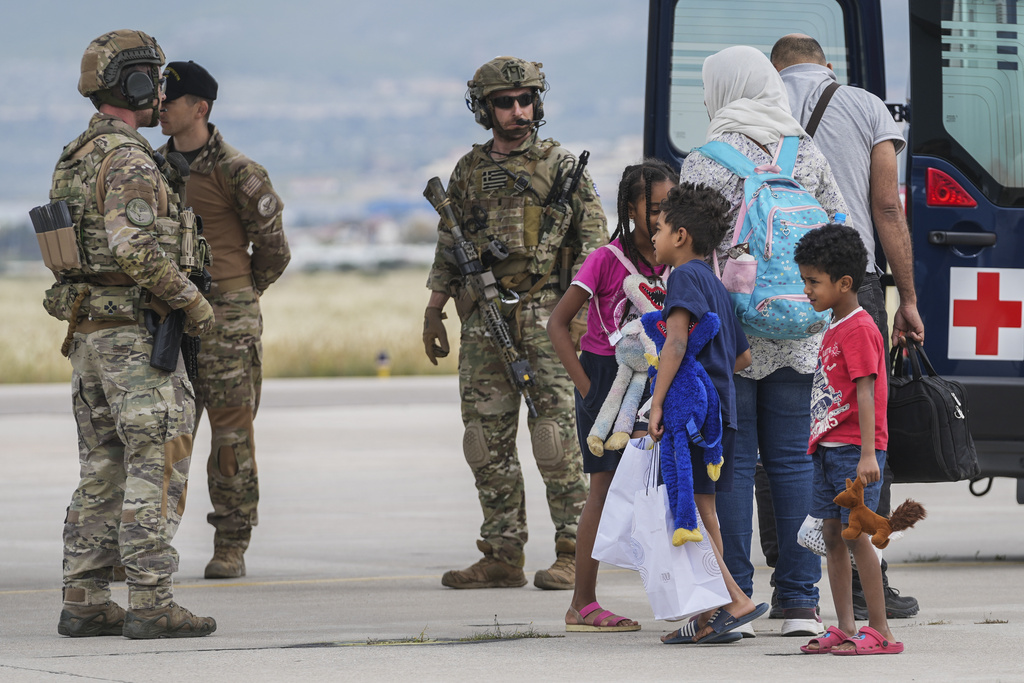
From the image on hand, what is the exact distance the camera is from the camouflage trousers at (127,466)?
206 inches

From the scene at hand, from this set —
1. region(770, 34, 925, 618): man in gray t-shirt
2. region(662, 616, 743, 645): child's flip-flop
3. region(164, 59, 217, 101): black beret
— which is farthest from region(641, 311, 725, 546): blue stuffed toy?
region(164, 59, 217, 101): black beret

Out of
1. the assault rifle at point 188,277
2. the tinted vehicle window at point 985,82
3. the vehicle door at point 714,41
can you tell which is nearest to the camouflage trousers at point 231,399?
the assault rifle at point 188,277

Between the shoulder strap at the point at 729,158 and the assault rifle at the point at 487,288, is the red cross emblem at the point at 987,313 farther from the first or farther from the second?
the assault rifle at the point at 487,288

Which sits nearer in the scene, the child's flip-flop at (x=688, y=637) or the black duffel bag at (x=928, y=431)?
the child's flip-flop at (x=688, y=637)

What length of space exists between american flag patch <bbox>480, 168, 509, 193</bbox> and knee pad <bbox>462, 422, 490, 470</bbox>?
3.41ft

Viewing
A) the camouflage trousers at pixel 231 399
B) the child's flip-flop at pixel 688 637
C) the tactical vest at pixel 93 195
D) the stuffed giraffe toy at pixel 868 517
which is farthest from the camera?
the camouflage trousers at pixel 231 399

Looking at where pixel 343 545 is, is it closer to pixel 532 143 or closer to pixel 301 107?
pixel 532 143

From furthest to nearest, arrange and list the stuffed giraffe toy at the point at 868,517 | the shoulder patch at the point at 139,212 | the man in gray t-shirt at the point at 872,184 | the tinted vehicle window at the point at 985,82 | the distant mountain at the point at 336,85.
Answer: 1. the distant mountain at the point at 336,85
2. the tinted vehicle window at the point at 985,82
3. the man in gray t-shirt at the point at 872,184
4. the shoulder patch at the point at 139,212
5. the stuffed giraffe toy at the point at 868,517

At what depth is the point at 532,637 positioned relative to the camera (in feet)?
16.9

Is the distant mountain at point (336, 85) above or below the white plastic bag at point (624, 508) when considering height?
A: above

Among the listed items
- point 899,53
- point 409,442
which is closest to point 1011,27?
point 899,53

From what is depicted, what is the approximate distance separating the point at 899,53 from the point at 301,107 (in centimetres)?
16162

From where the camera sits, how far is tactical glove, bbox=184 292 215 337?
5297 millimetres

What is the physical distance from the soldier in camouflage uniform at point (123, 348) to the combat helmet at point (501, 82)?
1.57m
